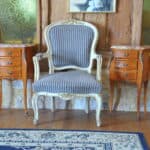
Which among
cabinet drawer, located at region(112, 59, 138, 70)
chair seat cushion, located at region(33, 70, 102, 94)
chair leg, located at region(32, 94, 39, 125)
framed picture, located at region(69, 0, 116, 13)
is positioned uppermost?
framed picture, located at region(69, 0, 116, 13)

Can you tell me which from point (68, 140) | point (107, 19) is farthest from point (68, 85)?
point (107, 19)

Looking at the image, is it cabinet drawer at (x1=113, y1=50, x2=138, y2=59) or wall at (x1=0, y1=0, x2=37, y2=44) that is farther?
wall at (x1=0, y1=0, x2=37, y2=44)

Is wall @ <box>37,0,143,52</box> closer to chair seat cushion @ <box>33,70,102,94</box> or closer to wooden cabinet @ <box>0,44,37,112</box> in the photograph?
wooden cabinet @ <box>0,44,37,112</box>

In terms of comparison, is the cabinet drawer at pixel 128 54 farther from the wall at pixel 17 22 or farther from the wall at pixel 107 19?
the wall at pixel 17 22

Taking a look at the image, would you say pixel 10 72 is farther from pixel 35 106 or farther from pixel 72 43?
pixel 72 43

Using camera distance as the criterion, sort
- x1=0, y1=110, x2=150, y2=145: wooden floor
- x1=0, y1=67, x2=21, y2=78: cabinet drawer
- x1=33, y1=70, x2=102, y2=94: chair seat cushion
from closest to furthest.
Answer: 1. x1=33, y1=70, x2=102, y2=94: chair seat cushion
2. x1=0, y1=110, x2=150, y2=145: wooden floor
3. x1=0, y1=67, x2=21, y2=78: cabinet drawer

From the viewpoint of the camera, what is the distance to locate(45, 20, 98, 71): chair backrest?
10.7 ft

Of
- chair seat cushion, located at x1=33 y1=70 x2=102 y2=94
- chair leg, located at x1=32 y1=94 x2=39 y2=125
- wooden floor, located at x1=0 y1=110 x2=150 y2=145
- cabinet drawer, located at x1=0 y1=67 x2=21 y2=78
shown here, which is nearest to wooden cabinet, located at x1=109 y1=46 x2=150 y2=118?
wooden floor, located at x1=0 y1=110 x2=150 y2=145

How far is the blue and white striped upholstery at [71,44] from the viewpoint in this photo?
3266 millimetres

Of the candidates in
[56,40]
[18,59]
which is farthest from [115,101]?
[18,59]

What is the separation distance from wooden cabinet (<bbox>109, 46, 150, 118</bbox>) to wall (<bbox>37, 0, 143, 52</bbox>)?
332 mm

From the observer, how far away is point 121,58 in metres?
3.15

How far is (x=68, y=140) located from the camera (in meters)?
2.58

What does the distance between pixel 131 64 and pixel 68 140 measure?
1115 millimetres
